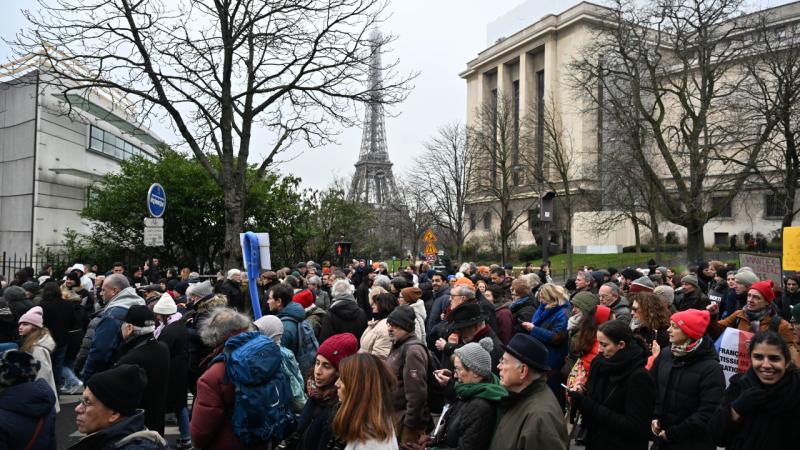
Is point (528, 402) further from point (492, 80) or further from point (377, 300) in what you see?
point (492, 80)

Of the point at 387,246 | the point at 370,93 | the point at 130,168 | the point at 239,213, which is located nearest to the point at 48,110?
the point at 130,168

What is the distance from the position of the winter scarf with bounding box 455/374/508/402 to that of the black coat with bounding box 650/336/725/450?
4.62 feet

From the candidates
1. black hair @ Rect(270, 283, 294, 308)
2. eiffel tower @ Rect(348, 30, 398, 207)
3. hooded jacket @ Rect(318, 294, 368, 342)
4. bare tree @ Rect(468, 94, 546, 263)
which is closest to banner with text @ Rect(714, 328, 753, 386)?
hooded jacket @ Rect(318, 294, 368, 342)

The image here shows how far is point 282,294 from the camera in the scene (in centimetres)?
650

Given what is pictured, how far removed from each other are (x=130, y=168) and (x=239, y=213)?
378 inches

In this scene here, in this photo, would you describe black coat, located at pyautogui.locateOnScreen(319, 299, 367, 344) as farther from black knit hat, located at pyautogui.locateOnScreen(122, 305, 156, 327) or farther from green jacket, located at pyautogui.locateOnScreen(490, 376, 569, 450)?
green jacket, located at pyautogui.locateOnScreen(490, 376, 569, 450)

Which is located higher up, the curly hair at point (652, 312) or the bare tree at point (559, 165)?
the bare tree at point (559, 165)

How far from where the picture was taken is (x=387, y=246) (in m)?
51.8

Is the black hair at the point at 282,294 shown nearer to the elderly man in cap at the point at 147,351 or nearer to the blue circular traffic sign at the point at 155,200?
the elderly man in cap at the point at 147,351

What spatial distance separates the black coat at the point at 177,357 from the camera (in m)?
6.02

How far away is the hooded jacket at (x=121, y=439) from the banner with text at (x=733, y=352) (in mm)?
4740

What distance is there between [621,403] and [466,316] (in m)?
1.49

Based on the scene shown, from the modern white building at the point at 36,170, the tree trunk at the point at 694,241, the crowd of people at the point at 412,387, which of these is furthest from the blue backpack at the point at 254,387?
the tree trunk at the point at 694,241

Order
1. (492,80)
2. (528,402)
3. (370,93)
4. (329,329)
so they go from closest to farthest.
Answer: (528,402), (329,329), (370,93), (492,80)
